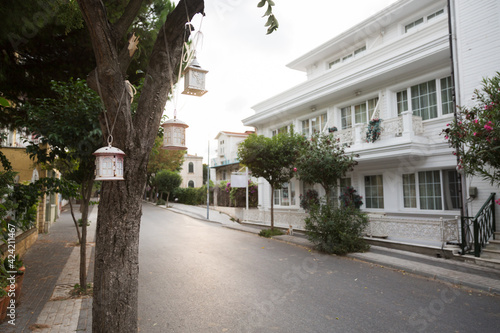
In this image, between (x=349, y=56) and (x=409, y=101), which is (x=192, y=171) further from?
(x=409, y=101)

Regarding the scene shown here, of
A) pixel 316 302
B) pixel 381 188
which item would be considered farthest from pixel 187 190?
pixel 316 302

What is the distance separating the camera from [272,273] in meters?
7.58

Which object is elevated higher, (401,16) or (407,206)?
(401,16)

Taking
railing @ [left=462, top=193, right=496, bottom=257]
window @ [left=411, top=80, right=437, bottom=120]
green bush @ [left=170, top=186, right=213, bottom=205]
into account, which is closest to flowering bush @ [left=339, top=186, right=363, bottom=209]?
window @ [left=411, top=80, right=437, bottom=120]

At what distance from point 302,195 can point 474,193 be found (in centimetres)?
835

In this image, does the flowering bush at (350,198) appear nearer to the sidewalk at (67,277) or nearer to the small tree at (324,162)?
the small tree at (324,162)

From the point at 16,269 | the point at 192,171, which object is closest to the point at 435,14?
the point at 16,269

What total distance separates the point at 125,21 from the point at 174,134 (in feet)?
4.39

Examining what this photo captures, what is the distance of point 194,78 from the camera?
4328 mm

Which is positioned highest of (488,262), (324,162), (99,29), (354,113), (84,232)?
(354,113)

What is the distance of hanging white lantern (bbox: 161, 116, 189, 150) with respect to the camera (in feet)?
12.6

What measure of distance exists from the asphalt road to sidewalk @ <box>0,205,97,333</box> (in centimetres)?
101

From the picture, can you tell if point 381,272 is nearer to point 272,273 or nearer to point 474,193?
point 272,273

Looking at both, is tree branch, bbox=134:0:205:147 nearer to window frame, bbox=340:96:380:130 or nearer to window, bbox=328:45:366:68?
window frame, bbox=340:96:380:130
